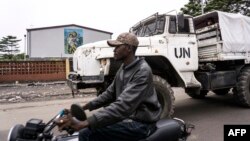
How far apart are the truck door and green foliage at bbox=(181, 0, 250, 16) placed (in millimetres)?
15787

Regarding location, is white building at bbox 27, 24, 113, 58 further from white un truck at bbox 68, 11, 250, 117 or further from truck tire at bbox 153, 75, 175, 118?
truck tire at bbox 153, 75, 175, 118

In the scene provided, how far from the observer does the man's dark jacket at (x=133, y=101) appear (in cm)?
261

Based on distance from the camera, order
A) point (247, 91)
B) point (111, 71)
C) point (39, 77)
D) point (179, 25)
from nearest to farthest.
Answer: point (111, 71), point (179, 25), point (247, 91), point (39, 77)

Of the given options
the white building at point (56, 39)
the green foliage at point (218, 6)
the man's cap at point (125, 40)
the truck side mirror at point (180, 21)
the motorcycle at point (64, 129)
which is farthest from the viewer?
the white building at point (56, 39)

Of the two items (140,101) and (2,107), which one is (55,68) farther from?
(140,101)

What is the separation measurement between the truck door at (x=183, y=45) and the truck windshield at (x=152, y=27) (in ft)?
0.66

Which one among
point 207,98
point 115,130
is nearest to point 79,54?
point 115,130

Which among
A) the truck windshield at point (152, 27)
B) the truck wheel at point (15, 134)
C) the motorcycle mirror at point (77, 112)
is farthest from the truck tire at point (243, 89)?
the truck wheel at point (15, 134)

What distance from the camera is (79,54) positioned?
7.31 meters

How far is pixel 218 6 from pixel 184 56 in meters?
18.3

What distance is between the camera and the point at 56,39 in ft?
115

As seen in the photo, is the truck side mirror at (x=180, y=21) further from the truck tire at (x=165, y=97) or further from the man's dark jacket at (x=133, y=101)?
the man's dark jacket at (x=133, y=101)

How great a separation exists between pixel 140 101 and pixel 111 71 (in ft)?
13.9

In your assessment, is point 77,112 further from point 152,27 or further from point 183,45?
point 152,27
